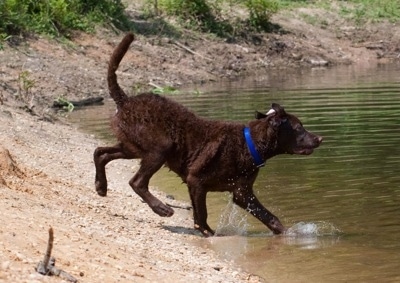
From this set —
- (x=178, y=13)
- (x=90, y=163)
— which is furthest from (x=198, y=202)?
(x=178, y=13)

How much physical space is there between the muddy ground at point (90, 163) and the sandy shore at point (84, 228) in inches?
0.6

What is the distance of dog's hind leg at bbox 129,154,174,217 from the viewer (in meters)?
8.98

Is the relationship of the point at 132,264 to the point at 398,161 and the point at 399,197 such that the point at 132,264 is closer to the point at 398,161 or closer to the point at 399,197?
the point at 399,197

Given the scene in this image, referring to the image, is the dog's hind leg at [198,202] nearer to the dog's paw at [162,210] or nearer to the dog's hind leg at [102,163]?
the dog's paw at [162,210]

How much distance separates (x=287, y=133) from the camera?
368 inches

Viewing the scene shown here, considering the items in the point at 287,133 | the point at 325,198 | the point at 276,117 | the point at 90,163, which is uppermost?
the point at 276,117

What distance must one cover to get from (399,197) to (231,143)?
2430mm

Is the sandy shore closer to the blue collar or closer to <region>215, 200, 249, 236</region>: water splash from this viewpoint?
<region>215, 200, 249, 236</region>: water splash

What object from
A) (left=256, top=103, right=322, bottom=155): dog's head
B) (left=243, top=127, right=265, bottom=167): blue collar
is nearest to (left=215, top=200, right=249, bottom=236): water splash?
(left=243, top=127, right=265, bottom=167): blue collar

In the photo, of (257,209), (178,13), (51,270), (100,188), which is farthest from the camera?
(178,13)

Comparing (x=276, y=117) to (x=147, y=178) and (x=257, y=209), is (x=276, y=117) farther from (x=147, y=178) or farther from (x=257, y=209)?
(x=147, y=178)

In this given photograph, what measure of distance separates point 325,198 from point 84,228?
3783 millimetres

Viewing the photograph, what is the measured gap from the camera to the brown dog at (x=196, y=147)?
903 cm

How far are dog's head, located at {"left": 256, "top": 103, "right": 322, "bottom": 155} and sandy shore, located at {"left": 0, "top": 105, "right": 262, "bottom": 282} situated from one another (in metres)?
1.27
